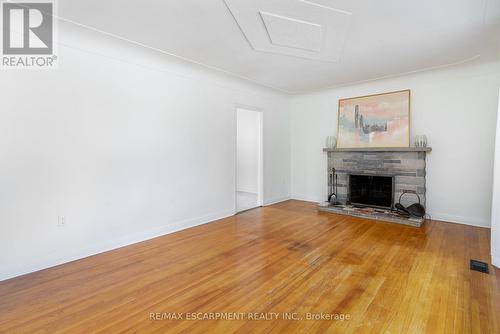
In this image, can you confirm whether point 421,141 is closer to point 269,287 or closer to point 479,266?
point 479,266

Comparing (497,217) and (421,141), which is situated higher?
(421,141)

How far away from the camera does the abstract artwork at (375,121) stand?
4695 mm

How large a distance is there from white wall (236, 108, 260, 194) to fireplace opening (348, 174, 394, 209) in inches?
101

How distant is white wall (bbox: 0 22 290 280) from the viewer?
100 inches

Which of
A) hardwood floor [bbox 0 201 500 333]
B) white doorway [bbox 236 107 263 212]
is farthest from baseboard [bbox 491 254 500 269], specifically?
white doorway [bbox 236 107 263 212]

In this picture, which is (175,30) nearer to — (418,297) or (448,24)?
(448,24)

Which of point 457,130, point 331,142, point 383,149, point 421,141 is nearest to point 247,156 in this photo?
point 331,142

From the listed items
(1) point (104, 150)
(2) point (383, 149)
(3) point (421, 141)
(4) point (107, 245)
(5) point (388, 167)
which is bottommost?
(4) point (107, 245)

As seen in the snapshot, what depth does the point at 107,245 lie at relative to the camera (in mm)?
3145

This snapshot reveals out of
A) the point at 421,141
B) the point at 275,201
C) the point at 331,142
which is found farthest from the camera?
the point at 275,201

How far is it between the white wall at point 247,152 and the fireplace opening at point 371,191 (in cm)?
257

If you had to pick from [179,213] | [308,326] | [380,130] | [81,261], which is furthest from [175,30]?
[380,130]

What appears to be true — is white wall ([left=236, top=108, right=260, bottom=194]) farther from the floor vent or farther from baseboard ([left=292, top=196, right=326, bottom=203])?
the floor vent

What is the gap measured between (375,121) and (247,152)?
3.40m
